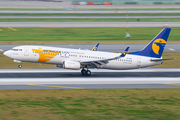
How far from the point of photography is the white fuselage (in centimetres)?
3891

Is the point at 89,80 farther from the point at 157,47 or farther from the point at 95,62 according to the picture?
the point at 157,47

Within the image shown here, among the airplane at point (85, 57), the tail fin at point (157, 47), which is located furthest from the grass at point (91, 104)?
the tail fin at point (157, 47)

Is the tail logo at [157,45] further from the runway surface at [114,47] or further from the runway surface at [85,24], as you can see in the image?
the runway surface at [85,24]

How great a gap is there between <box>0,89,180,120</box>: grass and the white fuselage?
8352 millimetres

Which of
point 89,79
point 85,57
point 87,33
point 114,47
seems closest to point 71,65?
point 85,57

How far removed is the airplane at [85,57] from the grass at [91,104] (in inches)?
299

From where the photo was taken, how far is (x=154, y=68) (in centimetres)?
4628

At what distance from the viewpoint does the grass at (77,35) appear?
2776 inches

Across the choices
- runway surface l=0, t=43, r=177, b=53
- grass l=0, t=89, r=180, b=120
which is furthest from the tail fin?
runway surface l=0, t=43, r=177, b=53

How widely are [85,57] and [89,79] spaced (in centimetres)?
353

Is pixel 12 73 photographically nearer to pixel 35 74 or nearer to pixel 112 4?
pixel 35 74

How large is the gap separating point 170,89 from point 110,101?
889 centimetres

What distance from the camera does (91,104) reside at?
27.2 meters

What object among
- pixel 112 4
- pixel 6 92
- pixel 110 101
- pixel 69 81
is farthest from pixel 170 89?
pixel 112 4
